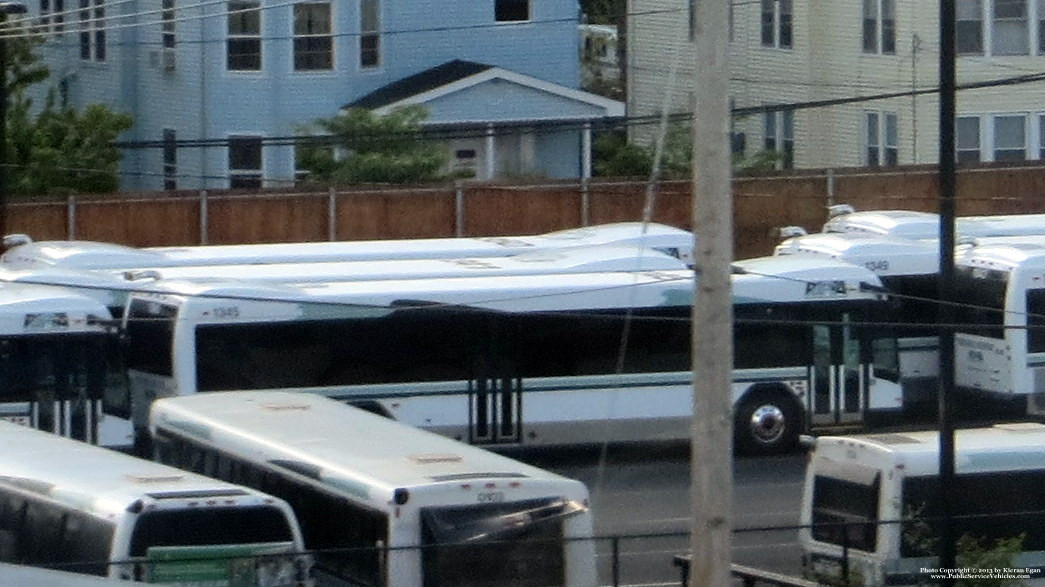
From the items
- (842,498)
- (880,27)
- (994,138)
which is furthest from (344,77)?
(842,498)

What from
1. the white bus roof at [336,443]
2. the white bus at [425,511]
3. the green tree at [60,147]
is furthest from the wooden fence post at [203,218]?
the white bus at [425,511]

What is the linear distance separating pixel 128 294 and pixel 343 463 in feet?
31.9

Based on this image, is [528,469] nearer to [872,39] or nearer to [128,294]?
[128,294]

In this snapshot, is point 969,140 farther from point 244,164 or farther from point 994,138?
point 244,164

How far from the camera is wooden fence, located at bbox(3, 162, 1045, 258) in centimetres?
3231

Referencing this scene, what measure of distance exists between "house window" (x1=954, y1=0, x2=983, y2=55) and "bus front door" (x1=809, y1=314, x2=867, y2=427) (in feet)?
46.2

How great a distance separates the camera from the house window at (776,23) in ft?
136

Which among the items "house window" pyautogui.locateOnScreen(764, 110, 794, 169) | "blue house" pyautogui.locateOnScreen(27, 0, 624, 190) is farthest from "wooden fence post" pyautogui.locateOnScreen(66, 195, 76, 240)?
"house window" pyautogui.locateOnScreen(764, 110, 794, 169)

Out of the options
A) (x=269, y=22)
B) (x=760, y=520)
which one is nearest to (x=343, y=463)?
(x=760, y=520)

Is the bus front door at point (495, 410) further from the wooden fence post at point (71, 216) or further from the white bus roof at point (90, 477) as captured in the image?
the wooden fence post at point (71, 216)

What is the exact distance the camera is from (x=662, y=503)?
69.1 feet

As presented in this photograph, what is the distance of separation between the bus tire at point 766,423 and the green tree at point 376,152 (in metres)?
11.9

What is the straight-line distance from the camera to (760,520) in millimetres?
20062

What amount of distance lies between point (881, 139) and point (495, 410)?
18813 millimetres
